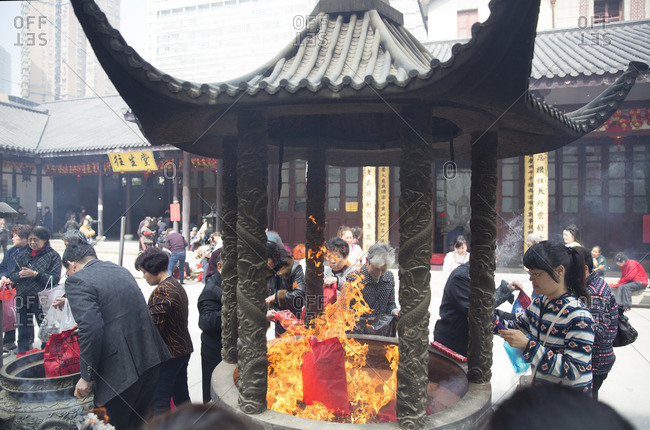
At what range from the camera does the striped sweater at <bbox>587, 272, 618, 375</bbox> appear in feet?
8.91

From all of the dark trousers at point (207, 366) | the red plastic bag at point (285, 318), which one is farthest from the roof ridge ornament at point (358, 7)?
the dark trousers at point (207, 366)

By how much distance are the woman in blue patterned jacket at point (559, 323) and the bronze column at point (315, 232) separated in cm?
223

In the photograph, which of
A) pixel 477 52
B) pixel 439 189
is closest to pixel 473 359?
pixel 477 52

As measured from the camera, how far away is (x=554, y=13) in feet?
51.6

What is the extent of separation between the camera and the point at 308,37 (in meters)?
3.14

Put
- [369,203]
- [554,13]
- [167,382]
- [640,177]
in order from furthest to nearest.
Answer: [554,13]
[369,203]
[640,177]
[167,382]

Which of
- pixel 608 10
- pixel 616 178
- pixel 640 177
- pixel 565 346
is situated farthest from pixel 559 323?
pixel 608 10

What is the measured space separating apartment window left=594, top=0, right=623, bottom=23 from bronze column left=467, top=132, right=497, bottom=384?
52.5ft

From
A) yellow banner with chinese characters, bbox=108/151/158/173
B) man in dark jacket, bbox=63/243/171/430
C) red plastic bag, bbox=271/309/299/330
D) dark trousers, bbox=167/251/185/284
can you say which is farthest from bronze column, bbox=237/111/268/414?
yellow banner with chinese characters, bbox=108/151/158/173

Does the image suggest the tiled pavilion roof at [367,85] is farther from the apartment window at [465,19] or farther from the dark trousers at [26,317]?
the apartment window at [465,19]

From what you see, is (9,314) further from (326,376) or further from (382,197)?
(382,197)

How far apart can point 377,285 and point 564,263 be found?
81.2 inches

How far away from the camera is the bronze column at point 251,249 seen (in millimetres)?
2605

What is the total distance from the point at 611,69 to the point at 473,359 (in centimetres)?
754
